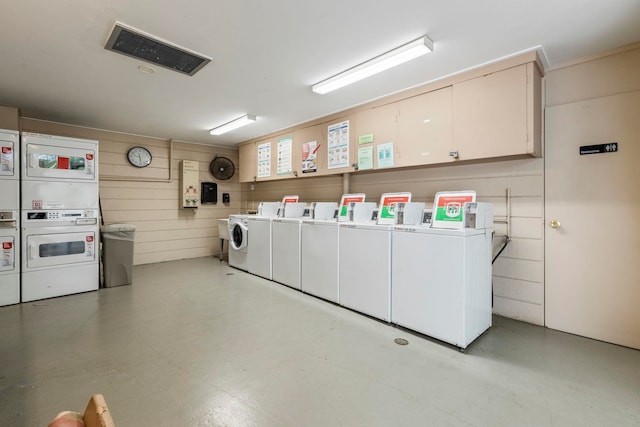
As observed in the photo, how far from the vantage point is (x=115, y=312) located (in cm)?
331

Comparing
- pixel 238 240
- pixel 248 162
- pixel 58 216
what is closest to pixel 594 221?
pixel 238 240

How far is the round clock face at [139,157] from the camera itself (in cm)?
→ 555

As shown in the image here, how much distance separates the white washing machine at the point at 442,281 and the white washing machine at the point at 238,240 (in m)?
3.01

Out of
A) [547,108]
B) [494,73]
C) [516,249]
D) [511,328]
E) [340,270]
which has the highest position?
[494,73]

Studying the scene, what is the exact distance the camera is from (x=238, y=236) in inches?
212

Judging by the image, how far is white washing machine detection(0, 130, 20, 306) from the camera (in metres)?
3.51

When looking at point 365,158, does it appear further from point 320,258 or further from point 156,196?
point 156,196

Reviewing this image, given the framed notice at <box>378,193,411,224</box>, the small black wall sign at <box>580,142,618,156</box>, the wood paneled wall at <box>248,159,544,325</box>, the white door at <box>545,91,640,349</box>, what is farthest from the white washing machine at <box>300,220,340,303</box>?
the small black wall sign at <box>580,142,618,156</box>

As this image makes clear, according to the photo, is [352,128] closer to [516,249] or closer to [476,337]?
[516,249]

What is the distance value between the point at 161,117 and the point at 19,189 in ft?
6.48

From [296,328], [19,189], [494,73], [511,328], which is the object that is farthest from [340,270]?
[19,189]

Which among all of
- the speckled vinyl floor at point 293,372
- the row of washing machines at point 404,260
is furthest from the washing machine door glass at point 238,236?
the speckled vinyl floor at point 293,372

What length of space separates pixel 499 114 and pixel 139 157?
594 cm

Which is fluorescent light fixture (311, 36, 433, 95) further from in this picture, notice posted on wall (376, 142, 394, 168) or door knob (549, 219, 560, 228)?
door knob (549, 219, 560, 228)
